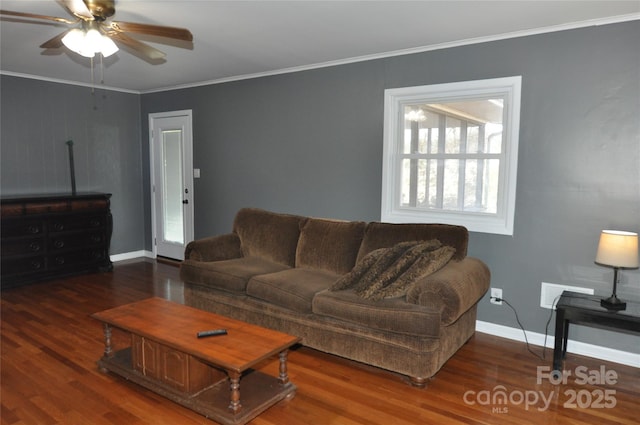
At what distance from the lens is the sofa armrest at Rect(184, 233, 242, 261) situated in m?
3.88

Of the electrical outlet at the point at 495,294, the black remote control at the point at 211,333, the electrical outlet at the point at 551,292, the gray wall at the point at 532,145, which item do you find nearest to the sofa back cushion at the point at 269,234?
the gray wall at the point at 532,145

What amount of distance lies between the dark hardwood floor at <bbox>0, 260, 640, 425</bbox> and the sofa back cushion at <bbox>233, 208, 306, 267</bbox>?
0.98 meters

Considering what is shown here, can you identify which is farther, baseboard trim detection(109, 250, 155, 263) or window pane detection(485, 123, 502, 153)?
baseboard trim detection(109, 250, 155, 263)

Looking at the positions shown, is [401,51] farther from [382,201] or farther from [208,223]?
[208,223]

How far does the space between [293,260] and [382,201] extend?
3.30 ft

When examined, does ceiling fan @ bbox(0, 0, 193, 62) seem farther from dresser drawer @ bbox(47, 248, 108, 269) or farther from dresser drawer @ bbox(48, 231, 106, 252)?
dresser drawer @ bbox(47, 248, 108, 269)

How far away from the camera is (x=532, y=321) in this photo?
343 cm

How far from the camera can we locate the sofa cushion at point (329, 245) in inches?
142

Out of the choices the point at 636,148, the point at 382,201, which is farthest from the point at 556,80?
the point at 382,201

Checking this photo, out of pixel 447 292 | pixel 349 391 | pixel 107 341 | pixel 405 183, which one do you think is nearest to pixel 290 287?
pixel 349 391

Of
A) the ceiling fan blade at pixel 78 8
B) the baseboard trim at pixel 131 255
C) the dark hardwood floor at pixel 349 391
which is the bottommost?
the dark hardwood floor at pixel 349 391

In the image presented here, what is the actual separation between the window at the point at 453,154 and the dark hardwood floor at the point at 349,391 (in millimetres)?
1073

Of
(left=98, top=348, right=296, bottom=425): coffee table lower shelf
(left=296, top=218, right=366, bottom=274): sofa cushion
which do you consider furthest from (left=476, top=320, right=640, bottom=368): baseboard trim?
(left=98, top=348, right=296, bottom=425): coffee table lower shelf

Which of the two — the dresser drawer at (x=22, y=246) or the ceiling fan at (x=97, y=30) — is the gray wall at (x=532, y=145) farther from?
the dresser drawer at (x=22, y=246)
